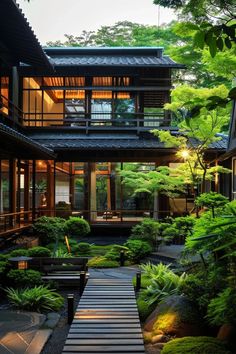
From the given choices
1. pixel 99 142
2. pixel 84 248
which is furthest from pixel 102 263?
pixel 99 142

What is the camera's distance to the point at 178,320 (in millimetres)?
6449

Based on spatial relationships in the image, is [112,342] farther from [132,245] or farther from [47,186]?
[47,186]

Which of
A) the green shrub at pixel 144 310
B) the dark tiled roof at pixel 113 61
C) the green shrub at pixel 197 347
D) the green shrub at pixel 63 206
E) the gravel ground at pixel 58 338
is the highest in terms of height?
the dark tiled roof at pixel 113 61

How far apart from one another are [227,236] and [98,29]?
36.4m

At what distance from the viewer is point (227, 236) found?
15.6 ft

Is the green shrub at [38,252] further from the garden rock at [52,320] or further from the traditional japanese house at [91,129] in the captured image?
the traditional japanese house at [91,129]

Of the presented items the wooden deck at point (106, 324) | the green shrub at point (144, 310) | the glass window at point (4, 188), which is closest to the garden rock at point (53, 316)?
the wooden deck at point (106, 324)

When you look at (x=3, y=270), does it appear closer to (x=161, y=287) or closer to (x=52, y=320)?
(x=52, y=320)

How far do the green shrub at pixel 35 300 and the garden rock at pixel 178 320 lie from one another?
2.55 metres

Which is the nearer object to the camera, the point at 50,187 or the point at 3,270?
the point at 3,270

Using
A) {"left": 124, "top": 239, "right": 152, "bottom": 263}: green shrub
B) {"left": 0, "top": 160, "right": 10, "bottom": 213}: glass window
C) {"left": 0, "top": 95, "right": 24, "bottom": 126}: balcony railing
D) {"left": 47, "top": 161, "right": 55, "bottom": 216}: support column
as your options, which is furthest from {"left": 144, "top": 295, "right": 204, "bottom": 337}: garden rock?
{"left": 47, "top": 161, "right": 55, "bottom": 216}: support column

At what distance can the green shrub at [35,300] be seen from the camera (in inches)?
333

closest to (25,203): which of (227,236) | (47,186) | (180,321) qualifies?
(47,186)

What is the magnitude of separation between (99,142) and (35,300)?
1335cm
